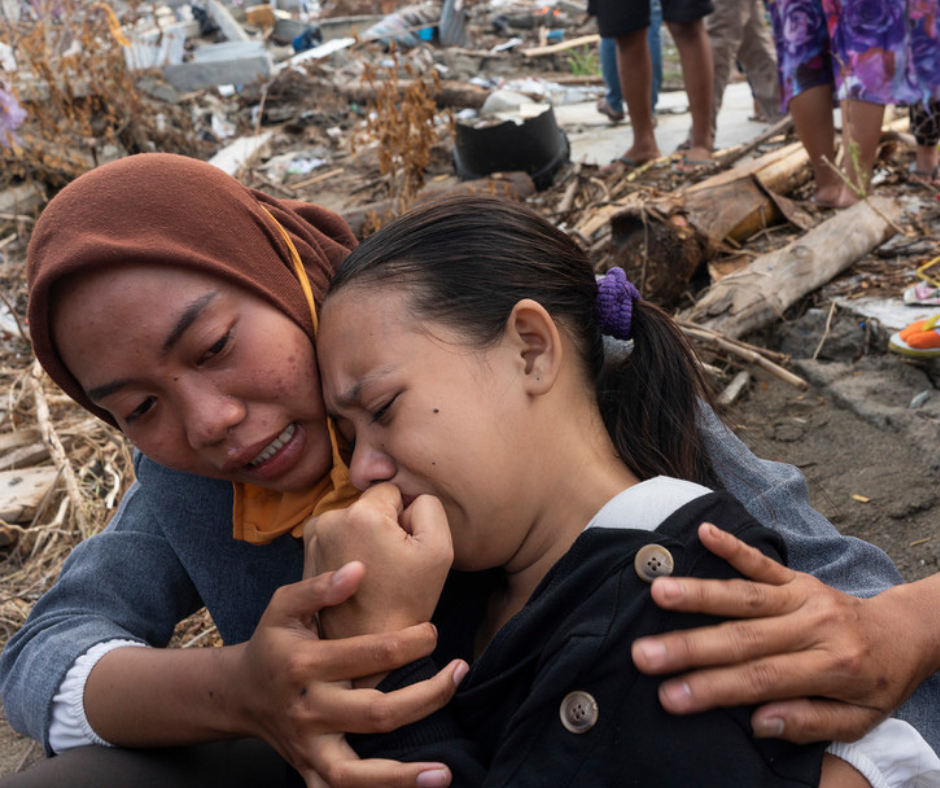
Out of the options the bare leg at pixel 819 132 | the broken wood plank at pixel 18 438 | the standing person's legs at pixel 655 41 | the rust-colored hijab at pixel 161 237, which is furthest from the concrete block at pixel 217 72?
the rust-colored hijab at pixel 161 237

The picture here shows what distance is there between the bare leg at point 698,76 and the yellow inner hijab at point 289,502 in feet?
14.1

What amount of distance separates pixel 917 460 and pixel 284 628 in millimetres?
2280

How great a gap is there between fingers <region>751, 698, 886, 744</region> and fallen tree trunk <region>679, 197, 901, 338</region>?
8.31 ft

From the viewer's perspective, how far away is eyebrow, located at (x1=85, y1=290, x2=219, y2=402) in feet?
5.24

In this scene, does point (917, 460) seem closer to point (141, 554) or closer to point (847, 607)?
→ point (847, 607)

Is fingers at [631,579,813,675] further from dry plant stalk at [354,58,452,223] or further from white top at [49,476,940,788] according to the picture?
dry plant stalk at [354,58,452,223]

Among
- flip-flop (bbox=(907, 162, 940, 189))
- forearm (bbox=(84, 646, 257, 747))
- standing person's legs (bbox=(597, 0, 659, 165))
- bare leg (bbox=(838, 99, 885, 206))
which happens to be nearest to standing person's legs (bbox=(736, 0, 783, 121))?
standing person's legs (bbox=(597, 0, 659, 165))

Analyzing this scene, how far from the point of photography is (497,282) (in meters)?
1.68

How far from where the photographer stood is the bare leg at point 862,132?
430 centimetres

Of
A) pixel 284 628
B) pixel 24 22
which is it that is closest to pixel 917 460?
pixel 284 628

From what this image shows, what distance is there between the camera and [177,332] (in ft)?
5.24

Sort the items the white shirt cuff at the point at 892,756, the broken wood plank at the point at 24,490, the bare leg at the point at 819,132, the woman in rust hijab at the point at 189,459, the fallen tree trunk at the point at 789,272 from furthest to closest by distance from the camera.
Result: the bare leg at the point at 819,132 → the fallen tree trunk at the point at 789,272 → the broken wood plank at the point at 24,490 → the woman in rust hijab at the point at 189,459 → the white shirt cuff at the point at 892,756

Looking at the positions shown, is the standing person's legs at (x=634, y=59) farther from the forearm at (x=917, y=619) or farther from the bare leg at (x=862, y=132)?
the forearm at (x=917, y=619)

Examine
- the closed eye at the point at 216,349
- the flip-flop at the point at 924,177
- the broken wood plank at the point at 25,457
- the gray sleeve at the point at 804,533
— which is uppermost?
the closed eye at the point at 216,349
